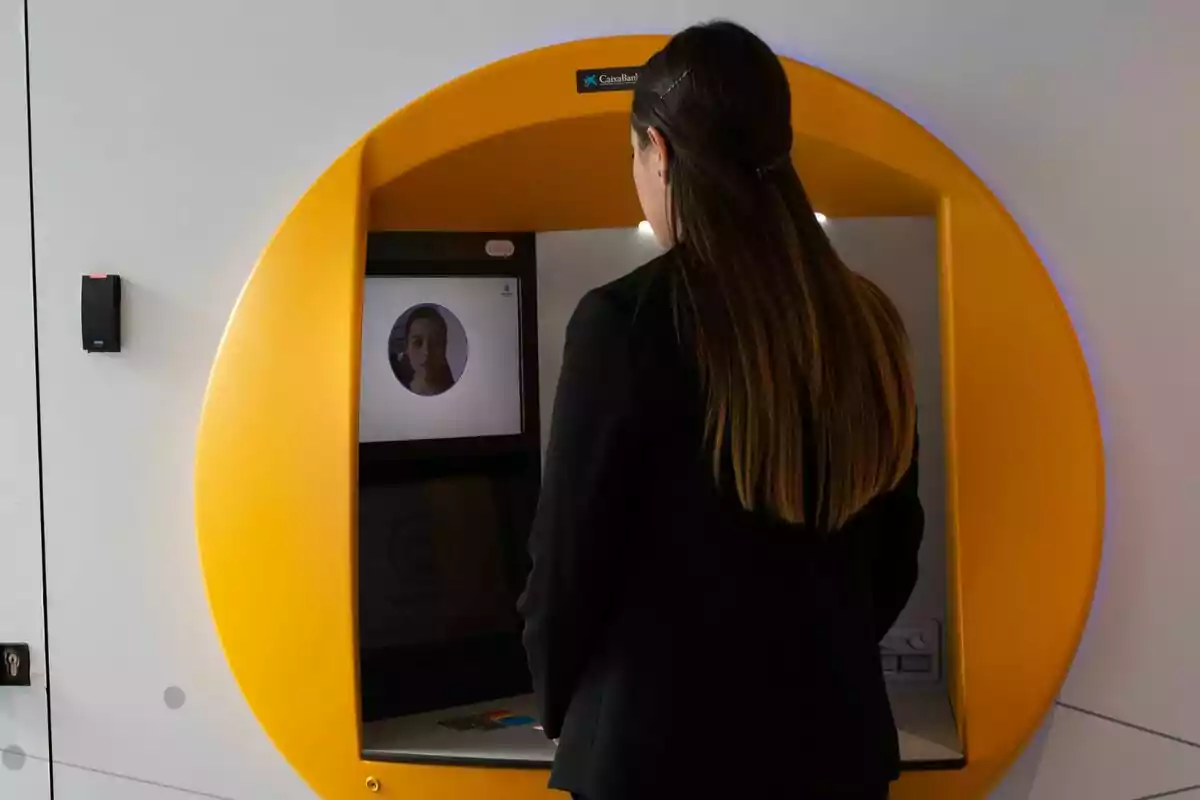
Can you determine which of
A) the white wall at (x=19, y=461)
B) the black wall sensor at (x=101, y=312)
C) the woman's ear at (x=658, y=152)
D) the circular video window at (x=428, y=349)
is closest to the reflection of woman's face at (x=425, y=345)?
the circular video window at (x=428, y=349)

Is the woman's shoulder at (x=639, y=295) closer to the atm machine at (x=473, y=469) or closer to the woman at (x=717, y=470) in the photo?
the woman at (x=717, y=470)

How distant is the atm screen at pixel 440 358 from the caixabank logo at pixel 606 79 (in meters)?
0.35

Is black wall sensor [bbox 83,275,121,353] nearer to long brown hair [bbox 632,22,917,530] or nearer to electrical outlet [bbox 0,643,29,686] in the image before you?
electrical outlet [bbox 0,643,29,686]

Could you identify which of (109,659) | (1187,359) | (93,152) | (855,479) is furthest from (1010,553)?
(93,152)

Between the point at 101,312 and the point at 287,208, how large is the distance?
0.30m

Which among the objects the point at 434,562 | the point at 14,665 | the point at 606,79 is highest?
the point at 606,79

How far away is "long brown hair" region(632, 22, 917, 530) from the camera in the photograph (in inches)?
35.5

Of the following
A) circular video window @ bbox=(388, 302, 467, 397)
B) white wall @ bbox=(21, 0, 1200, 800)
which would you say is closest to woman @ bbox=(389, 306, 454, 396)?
circular video window @ bbox=(388, 302, 467, 397)

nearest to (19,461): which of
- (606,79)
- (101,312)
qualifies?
(101,312)

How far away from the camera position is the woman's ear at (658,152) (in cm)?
96

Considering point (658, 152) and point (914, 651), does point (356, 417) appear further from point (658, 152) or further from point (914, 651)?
point (914, 651)

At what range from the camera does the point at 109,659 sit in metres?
1.56

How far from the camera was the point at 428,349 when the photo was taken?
5.16ft

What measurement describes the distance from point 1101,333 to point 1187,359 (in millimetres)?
109
